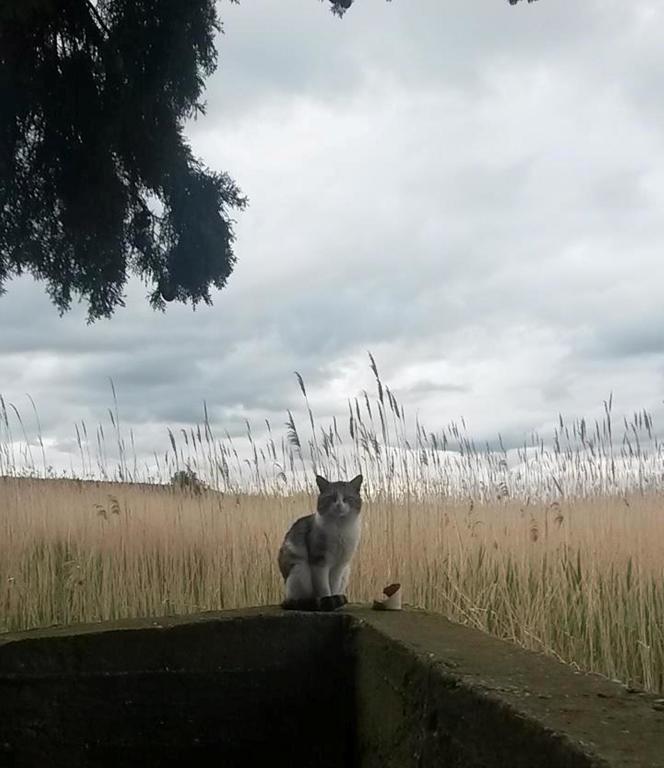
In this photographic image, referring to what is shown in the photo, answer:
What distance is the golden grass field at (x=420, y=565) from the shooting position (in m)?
3.35

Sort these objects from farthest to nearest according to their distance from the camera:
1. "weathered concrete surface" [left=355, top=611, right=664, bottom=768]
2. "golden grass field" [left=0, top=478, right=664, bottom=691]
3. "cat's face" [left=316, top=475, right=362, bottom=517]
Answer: "golden grass field" [left=0, top=478, right=664, bottom=691]
"cat's face" [left=316, top=475, right=362, bottom=517]
"weathered concrete surface" [left=355, top=611, right=664, bottom=768]

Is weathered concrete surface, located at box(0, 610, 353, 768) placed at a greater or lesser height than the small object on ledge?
lesser

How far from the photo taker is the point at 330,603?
2.70 m

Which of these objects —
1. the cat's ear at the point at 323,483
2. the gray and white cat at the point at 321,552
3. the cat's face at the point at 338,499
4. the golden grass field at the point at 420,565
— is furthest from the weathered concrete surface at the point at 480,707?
the golden grass field at the point at 420,565

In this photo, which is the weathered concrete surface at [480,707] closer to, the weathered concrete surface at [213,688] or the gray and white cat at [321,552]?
the weathered concrete surface at [213,688]

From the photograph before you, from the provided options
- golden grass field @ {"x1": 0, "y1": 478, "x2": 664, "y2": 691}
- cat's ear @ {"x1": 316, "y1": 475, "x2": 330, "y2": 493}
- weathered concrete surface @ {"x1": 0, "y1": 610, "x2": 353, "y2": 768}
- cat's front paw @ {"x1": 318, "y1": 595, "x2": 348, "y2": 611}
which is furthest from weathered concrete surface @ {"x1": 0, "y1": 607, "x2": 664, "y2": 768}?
golden grass field @ {"x1": 0, "y1": 478, "x2": 664, "y2": 691}

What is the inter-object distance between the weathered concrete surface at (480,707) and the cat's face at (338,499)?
40 cm

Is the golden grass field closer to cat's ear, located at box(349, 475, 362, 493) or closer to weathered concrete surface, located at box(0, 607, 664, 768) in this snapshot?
cat's ear, located at box(349, 475, 362, 493)

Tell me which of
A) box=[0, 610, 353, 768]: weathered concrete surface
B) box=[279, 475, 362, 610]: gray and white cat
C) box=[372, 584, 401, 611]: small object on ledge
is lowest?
box=[0, 610, 353, 768]: weathered concrete surface

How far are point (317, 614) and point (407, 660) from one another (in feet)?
1.78

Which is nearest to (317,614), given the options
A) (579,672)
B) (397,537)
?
(579,672)

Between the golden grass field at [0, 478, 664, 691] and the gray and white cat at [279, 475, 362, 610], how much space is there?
694 millimetres

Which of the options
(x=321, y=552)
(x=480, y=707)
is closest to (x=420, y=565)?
(x=321, y=552)

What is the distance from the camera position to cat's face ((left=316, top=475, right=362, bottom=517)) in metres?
2.90
